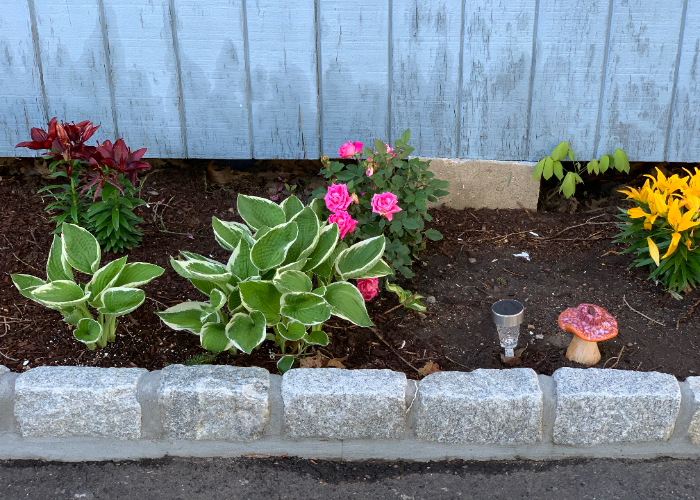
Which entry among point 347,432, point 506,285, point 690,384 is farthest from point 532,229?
point 347,432

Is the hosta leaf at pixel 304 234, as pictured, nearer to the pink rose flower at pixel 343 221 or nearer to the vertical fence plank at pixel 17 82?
the pink rose flower at pixel 343 221

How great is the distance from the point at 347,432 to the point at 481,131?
1726 millimetres

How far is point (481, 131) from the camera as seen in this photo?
340 centimetres

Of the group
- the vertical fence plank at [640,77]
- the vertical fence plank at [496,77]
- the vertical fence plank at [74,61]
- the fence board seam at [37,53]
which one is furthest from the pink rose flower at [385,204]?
the fence board seam at [37,53]

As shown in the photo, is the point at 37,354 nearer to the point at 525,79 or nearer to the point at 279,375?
the point at 279,375

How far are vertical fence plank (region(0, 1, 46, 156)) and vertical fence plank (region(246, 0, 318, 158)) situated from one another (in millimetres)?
1023

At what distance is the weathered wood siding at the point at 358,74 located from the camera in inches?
126

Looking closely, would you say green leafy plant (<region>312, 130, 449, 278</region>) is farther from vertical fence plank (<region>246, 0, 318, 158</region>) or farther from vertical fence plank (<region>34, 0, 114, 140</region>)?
vertical fence plank (<region>34, 0, 114, 140</region>)

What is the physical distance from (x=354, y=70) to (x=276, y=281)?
1.43 metres

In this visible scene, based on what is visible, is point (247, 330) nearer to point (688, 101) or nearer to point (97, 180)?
point (97, 180)

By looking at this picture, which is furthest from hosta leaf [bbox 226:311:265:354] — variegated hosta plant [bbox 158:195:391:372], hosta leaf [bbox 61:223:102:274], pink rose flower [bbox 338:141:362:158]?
pink rose flower [bbox 338:141:362:158]

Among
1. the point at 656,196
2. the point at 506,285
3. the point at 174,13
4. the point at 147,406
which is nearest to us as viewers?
the point at 147,406

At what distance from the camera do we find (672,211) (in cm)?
268

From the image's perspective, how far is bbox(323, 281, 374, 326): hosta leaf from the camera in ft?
7.63
